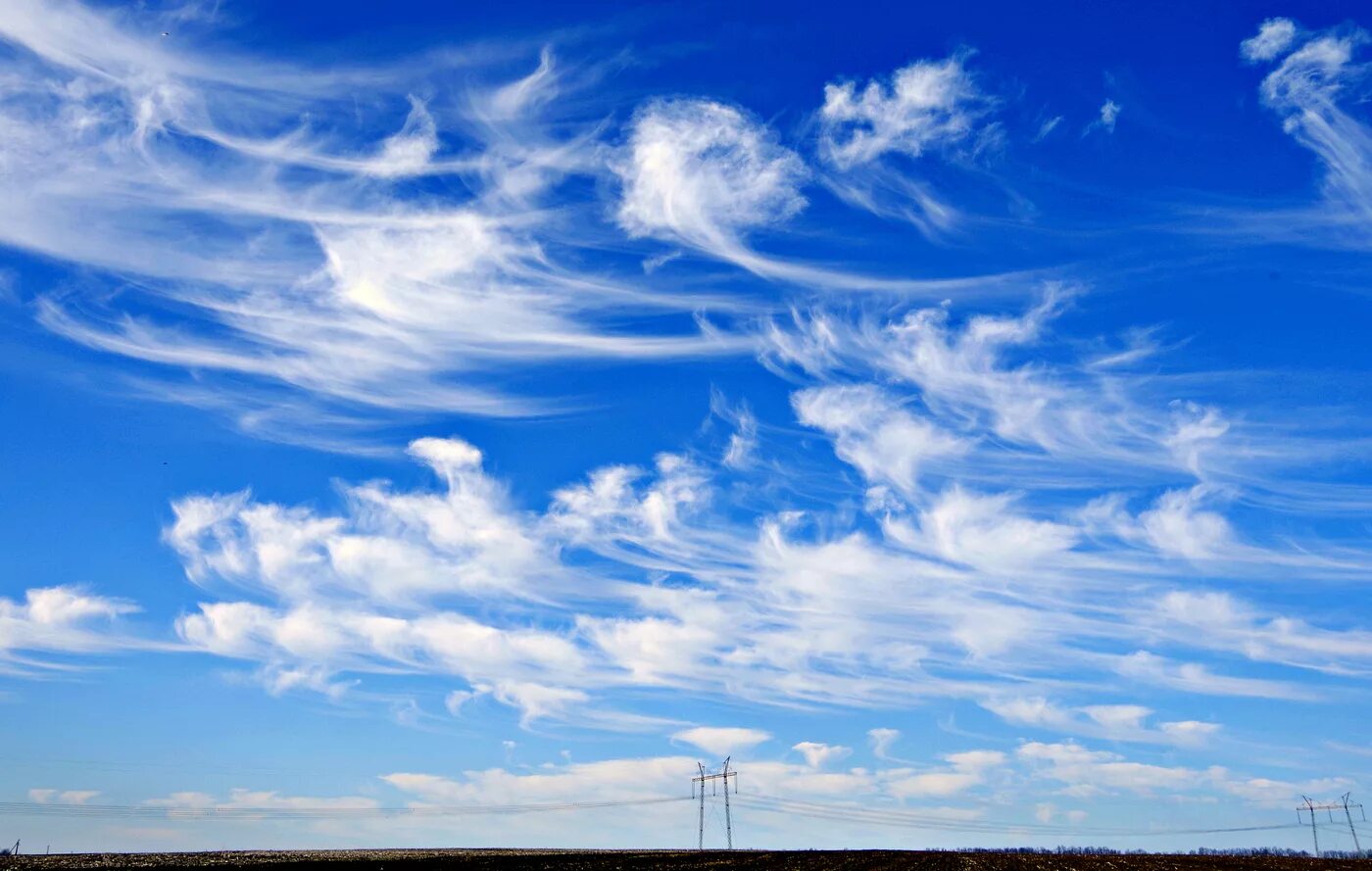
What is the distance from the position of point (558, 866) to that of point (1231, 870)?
6904 cm

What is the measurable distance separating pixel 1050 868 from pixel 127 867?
96.2 meters

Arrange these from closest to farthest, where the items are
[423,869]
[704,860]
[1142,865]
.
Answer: [423,869], [1142,865], [704,860]

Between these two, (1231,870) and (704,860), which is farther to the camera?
(704,860)

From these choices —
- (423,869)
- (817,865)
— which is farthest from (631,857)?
(423,869)

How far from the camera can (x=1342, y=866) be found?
414ft

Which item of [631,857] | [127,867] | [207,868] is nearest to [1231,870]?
[631,857]

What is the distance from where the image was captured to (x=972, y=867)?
117938 millimetres

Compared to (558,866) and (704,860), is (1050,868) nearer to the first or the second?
(704,860)

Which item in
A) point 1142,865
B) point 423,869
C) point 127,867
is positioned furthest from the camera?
point 1142,865

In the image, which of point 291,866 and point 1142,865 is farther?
point 1142,865

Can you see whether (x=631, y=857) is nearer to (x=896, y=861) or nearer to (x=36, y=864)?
(x=896, y=861)

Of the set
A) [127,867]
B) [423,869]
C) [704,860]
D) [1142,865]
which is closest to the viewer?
[423,869]

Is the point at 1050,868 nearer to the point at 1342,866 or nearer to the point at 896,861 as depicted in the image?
the point at 896,861

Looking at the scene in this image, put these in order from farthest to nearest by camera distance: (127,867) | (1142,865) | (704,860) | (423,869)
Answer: (704,860) < (1142,865) < (127,867) < (423,869)
